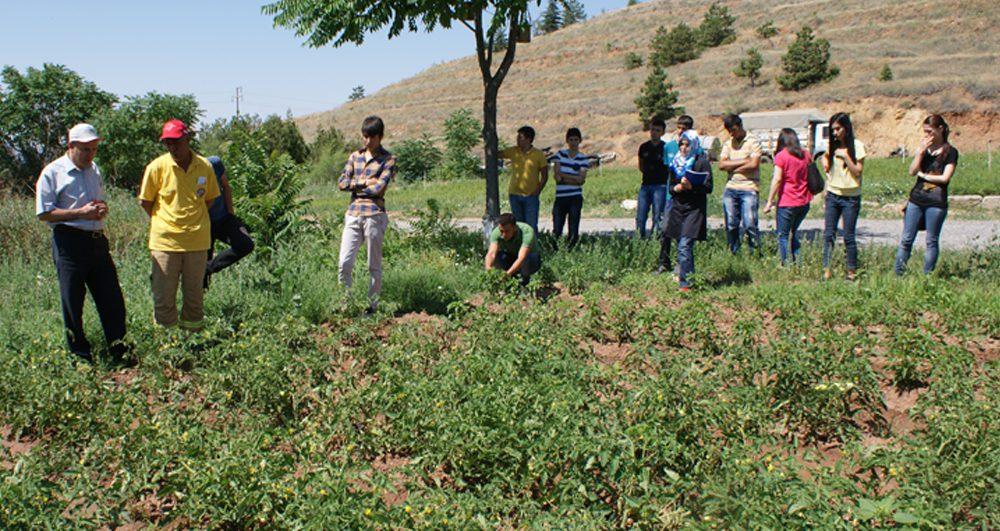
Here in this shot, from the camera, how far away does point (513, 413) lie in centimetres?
431

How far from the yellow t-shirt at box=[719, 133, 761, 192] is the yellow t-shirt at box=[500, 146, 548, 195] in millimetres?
2055

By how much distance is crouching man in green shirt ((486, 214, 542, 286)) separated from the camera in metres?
7.52

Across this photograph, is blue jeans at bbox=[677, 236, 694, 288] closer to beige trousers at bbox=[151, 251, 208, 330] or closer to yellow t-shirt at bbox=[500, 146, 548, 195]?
yellow t-shirt at bbox=[500, 146, 548, 195]

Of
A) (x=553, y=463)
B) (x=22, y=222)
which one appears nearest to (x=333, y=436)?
(x=553, y=463)

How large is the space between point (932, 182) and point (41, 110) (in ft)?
72.9

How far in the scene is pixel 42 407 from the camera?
4668mm

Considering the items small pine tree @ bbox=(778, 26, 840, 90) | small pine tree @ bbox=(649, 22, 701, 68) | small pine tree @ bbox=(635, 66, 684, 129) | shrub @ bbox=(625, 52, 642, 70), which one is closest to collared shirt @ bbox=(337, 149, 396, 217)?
small pine tree @ bbox=(635, 66, 684, 129)

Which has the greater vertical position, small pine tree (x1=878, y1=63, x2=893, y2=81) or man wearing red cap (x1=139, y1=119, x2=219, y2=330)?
small pine tree (x1=878, y1=63, x2=893, y2=81)

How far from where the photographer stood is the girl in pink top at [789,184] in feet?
28.4

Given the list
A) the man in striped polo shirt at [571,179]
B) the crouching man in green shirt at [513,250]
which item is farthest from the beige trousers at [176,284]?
the man in striped polo shirt at [571,179]

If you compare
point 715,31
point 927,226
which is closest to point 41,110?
point 927,226

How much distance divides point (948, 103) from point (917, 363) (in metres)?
35.0

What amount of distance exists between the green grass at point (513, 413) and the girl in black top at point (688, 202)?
0.57 meters

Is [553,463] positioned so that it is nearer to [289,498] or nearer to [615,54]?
[289,498]
